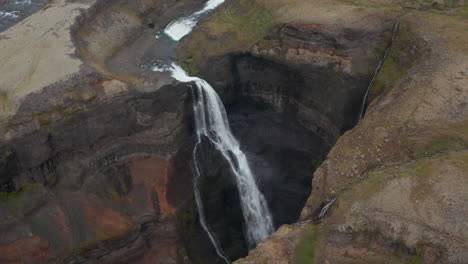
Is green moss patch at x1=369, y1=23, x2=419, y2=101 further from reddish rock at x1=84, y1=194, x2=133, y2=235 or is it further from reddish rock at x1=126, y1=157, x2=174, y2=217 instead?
reddish rock at x1=84, y1=194, x2=133, y2=235

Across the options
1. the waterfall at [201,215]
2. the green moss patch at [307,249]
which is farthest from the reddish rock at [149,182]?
the green moss patch at [307,249]

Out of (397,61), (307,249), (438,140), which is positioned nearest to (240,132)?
(397,61)

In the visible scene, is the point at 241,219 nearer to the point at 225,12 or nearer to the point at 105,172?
the point at 105,172

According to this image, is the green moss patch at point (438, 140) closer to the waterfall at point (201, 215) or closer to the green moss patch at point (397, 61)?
the green moss patch at point (397, 61)

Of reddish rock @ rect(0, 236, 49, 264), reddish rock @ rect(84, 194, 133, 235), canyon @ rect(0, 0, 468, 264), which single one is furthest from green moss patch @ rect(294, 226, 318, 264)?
reddish rock @ rect(0, 236, 49, 264)

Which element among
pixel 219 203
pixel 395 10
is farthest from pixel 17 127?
pixel 395 10
